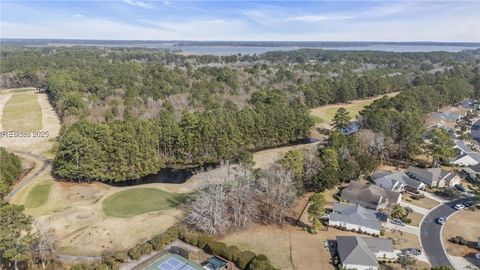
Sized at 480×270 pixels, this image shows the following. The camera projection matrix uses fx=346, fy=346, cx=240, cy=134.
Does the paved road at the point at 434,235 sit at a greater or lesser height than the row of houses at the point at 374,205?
lesser

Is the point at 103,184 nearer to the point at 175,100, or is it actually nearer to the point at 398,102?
the point at 175,100

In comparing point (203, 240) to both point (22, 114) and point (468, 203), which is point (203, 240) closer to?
point (468, 203)

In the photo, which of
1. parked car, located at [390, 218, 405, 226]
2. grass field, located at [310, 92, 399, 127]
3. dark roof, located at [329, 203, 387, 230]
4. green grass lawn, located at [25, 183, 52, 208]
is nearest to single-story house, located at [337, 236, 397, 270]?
dark roof, located at [329, 203, 387, 230]

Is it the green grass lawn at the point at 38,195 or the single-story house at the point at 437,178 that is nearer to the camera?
the green grass lawn at the point at 38,195

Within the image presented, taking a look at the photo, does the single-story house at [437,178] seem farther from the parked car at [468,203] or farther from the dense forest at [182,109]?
the dense forest at [182,109]

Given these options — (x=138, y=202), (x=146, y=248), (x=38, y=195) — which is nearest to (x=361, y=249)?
(x=146, y=248)

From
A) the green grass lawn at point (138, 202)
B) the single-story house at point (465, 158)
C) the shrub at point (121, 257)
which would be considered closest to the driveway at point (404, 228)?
the green grass lawn at point (138, 202)

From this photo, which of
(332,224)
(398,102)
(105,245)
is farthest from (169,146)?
(398,102)
